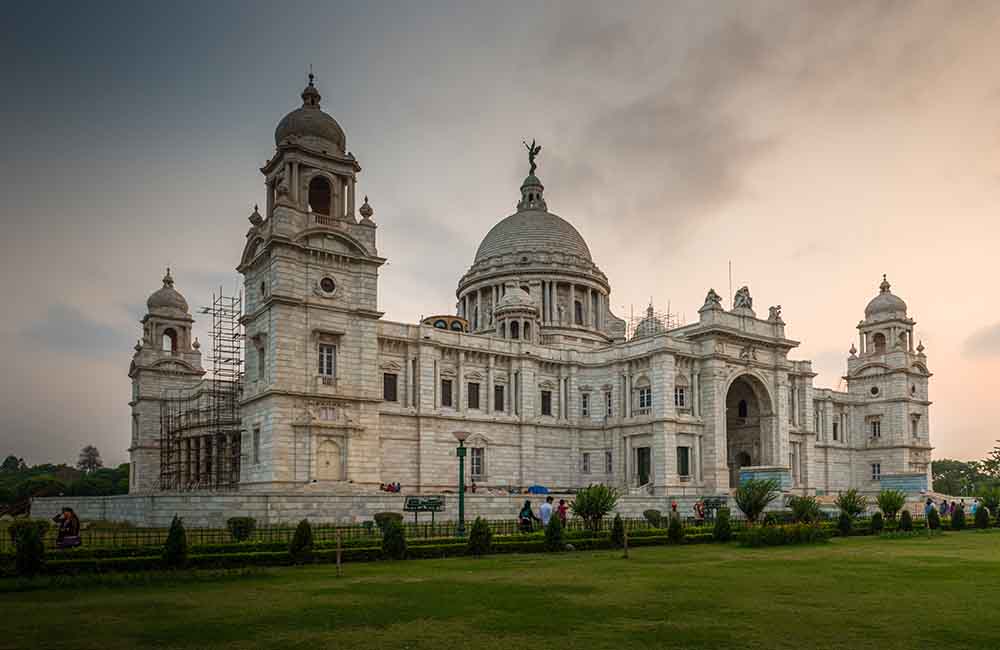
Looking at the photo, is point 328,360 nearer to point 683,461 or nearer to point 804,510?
point 804,510

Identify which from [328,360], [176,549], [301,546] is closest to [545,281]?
[328,360]

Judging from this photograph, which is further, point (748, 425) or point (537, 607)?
point (748, 425)

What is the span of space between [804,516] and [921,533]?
7198 millimetres

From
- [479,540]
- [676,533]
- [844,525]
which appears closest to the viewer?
[479,540]

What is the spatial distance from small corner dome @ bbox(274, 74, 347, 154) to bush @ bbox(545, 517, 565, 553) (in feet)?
91.0

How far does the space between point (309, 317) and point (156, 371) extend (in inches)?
1042

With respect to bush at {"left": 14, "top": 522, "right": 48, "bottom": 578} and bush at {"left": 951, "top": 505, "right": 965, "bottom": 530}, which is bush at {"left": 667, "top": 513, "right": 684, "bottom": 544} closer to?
bush at {"left": 951, "top": 505, "right": 965, "bottom": 530}

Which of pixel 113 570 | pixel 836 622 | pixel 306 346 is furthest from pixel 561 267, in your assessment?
pixel 836 622

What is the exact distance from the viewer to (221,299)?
192 feet

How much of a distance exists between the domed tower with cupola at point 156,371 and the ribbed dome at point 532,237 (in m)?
27.9

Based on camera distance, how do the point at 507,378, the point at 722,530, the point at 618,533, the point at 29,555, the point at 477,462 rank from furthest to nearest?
1. the point at 507,378
2. the point at 477,462
3. the point at 722,530
4. the point at 618,533
5. the point at 29,555

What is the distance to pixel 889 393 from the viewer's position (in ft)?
270

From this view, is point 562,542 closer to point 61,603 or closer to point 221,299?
point 61,603

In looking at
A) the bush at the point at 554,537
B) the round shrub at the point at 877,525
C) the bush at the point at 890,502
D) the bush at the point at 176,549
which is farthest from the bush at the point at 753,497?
the bush at the point at 176,549
